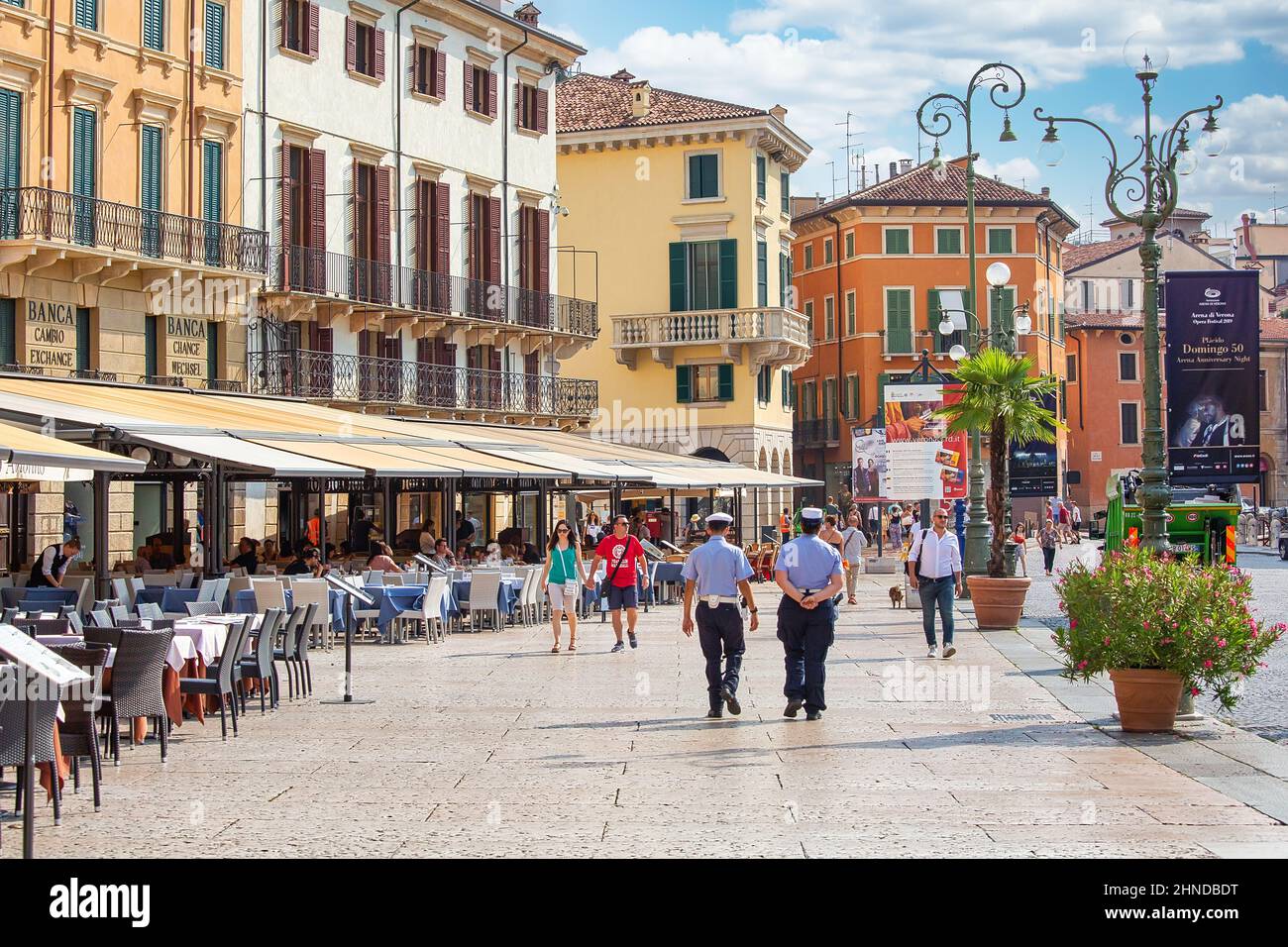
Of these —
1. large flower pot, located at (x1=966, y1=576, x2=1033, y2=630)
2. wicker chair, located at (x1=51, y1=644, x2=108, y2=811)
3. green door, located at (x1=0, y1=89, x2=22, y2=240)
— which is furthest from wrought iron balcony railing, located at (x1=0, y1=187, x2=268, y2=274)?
wicker chair, located at (x1=51, y1=644, x2=108, y2=811)

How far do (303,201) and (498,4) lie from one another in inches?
398

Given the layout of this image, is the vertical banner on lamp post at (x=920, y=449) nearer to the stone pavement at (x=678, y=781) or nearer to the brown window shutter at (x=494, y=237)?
the brown window shutter at (x=494, y=237)

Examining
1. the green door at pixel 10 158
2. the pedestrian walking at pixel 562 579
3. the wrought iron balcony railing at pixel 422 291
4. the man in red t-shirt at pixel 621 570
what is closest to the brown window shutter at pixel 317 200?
the wrought iron balcony railing at pixel 422 291

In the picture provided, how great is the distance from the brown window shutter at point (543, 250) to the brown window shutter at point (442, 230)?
4091 millimetres

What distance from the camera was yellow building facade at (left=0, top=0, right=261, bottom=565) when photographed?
90.3 feet

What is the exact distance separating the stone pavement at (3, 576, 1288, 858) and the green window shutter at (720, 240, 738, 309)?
37746 mm

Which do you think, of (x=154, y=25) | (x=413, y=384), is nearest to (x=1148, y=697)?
(x=154, y=25)

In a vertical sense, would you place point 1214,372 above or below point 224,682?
above

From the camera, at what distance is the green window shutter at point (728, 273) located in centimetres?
5372

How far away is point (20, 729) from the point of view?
8.87m

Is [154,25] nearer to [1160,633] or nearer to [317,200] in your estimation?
[317,200]

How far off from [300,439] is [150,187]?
915 cm

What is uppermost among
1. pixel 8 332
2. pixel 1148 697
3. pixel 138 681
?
pixel 8 332

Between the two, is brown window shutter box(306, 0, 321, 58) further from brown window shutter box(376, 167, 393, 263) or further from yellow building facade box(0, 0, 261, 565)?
brown window shutter box(376, 167, 393, 263)
